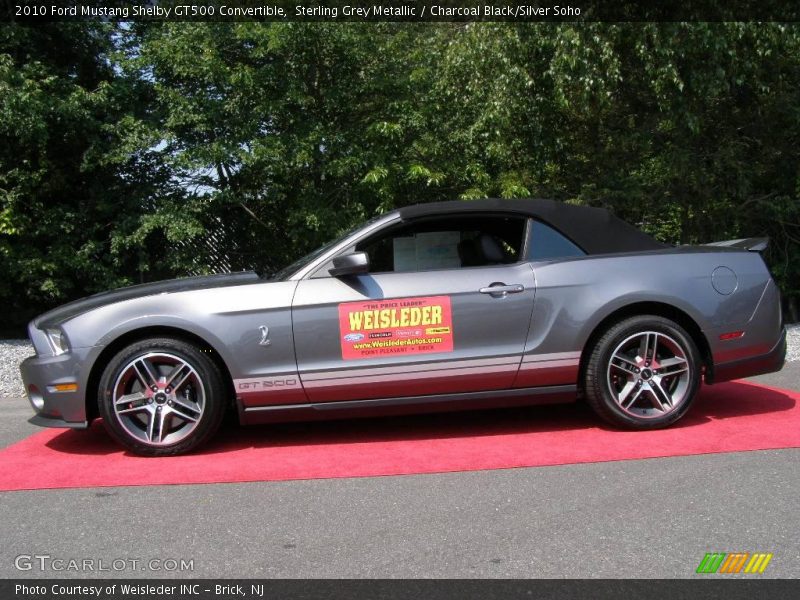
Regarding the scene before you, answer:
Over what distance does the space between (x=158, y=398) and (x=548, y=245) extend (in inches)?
104

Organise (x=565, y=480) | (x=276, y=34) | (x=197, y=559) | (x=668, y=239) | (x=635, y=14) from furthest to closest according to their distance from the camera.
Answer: (x=668, y=239)
(x=276, y=34)
(x=635, y=14)
(x=565, y=480)
(x=197, y=559)

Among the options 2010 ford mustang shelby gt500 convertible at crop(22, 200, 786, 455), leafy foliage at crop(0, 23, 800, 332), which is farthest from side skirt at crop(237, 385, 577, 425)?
leafy foliage at crop(0, 23, 800, 332)

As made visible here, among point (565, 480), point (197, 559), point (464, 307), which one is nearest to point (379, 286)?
point (464, 307)

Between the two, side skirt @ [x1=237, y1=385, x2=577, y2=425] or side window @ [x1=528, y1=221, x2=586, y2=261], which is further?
side window @ [x1=528, y1=221, x2=586, y2=261]

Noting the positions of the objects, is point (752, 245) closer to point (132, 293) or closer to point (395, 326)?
point (395, 326)

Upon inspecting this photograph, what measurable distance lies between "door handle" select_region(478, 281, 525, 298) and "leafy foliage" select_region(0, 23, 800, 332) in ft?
18.4

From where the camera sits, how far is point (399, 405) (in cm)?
468

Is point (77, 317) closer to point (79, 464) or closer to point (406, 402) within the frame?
point (79, 464)

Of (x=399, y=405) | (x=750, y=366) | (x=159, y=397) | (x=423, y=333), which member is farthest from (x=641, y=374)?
(x=159, y=397)

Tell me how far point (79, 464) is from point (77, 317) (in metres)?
0.90

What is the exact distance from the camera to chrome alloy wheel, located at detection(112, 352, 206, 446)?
4.53m

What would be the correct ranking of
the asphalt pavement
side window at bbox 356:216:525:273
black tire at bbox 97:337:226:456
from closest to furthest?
the asphalt pavement
black tire at bbox 97:337:226:456
side window at bbox 356:216:525:273

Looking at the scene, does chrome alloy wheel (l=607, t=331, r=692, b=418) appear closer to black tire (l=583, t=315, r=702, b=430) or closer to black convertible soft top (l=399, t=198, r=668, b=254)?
black tire (l=583, t=315, r=702, b=430)

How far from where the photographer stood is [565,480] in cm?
402
